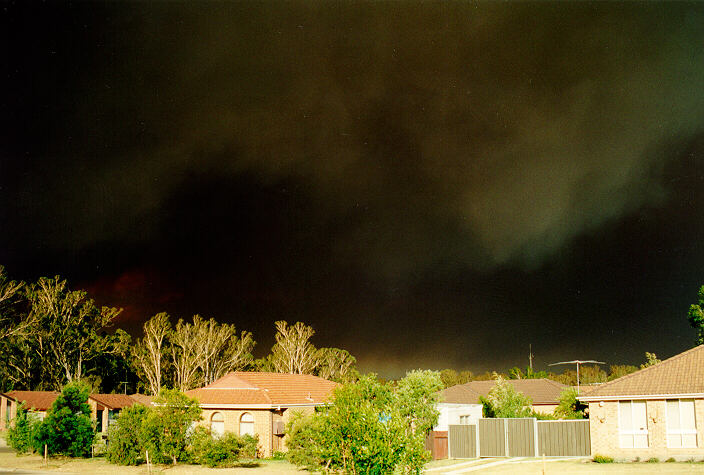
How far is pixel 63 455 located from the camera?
34781mm

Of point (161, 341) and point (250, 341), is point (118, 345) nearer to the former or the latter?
point (161, 341)

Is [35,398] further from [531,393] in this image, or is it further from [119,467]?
[531,393]

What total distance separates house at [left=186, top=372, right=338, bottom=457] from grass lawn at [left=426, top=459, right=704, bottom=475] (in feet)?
27.2

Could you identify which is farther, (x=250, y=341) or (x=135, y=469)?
(x=250, y=341)

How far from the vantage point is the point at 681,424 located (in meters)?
29.2

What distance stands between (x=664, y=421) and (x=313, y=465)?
16.6m

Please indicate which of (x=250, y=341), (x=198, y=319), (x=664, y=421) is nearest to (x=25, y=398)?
(x=198, y=319)

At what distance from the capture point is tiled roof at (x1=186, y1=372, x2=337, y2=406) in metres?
37.5

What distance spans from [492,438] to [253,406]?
1384 cm

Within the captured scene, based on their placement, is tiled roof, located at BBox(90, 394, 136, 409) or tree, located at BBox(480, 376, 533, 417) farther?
tiled roof, located at BBox(90, 394, 136, 409)

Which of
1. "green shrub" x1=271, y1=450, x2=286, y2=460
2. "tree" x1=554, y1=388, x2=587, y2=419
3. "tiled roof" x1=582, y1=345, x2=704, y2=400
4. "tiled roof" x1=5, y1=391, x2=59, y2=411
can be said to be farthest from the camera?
"tiled roof" x1=5, y1=391, x2=59, y2=411

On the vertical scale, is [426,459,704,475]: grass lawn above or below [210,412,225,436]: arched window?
below

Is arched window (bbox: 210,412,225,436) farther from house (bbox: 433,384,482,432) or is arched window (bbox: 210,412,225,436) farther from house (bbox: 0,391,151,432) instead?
house (bbox: 0,391,151,432)

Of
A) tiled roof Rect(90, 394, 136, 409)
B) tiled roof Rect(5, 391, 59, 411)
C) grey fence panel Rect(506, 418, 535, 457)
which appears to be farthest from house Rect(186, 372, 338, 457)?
tiled roof Rect(5, 391, 59, 411)
